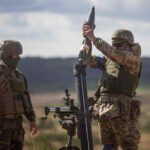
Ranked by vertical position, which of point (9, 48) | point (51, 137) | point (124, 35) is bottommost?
point (51, 137)

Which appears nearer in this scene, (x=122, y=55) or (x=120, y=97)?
(x=122, y=55)

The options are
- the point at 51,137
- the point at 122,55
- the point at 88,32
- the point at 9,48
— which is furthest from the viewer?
the point at 51,137

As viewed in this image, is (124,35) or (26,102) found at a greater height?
(124,35)

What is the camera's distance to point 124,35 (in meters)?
10.6

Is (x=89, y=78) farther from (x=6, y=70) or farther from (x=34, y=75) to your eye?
(x=6, y=70)

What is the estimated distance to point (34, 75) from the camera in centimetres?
10800

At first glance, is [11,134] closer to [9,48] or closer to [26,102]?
[26,102]

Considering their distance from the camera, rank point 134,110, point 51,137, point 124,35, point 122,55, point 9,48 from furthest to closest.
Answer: point 51,137
point 134,110
point 124,35
point 9,48
point 122,55

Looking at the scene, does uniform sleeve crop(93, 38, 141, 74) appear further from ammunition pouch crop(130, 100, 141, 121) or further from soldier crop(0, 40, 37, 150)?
soldier crop(0, 40, 37, 150)

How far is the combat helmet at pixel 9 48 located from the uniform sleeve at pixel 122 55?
103 cm

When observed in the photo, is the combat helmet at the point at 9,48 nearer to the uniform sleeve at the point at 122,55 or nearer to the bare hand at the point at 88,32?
the bare hand at the point at 88,32

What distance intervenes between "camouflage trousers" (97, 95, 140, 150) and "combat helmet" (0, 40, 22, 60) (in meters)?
1.30

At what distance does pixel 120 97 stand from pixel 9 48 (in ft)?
5.25

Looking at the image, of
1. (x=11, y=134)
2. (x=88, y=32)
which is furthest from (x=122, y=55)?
(x=11, y=134)
